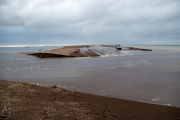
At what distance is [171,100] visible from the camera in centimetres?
617

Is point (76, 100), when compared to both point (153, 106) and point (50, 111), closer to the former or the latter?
point (50, 111)

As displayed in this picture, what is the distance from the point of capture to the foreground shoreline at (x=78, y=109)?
4160 mm

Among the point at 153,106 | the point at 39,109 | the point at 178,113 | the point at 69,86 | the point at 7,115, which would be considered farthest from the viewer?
the point at 69,86

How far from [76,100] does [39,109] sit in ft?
5.99

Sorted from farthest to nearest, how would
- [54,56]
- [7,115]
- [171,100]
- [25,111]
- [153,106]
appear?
[54,56], [171,100], [153,106], [25,111], [7,115]

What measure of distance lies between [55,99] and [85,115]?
210 centimetres

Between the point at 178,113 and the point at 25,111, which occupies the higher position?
the point at 25,111

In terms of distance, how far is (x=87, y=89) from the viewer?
7.65 meters

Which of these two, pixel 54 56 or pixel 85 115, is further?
pixel 54 56

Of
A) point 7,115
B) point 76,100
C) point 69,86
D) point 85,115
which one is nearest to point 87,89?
point 69,86

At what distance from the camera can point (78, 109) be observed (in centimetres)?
478

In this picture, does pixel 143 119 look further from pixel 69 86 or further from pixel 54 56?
pixel 54 56

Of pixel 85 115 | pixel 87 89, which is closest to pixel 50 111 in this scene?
pixel 85 115

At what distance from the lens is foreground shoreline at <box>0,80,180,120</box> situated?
13.6ft
